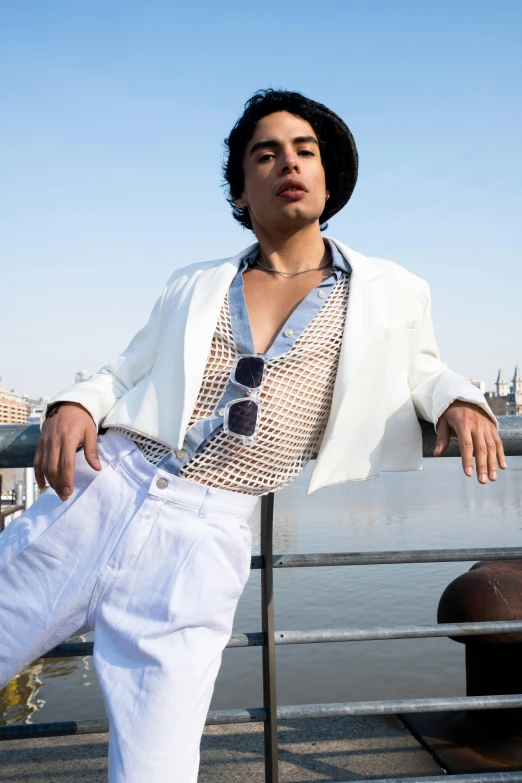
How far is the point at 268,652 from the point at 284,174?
1.28 meters

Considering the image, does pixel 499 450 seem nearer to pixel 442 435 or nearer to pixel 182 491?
pixel 442 435

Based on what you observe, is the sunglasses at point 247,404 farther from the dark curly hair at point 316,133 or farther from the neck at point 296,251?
the dark curly hair at point 316,133

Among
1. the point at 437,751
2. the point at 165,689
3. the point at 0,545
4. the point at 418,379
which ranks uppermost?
the point at 418,379

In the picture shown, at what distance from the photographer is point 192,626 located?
1.44m

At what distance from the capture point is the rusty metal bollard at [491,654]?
2.65 m

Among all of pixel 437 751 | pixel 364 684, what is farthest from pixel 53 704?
pixel 437 751

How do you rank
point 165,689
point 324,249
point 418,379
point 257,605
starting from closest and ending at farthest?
point 165,689, point 418,379, point 324,249, point 257,605

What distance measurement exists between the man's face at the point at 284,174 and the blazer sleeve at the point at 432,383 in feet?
1.34

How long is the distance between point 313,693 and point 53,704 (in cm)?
197

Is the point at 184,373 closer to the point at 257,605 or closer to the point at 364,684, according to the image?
the point at 364,684

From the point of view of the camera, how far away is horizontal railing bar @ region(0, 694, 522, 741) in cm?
170

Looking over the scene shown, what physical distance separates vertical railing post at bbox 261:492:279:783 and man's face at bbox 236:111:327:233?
77 centimetres

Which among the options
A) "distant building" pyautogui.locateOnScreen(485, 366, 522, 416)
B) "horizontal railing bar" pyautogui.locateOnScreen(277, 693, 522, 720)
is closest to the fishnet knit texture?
"horizontal railing bar" pyautogui.locateOnScreen(277, 693, 522, 720)

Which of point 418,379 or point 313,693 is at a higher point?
point 418,379
